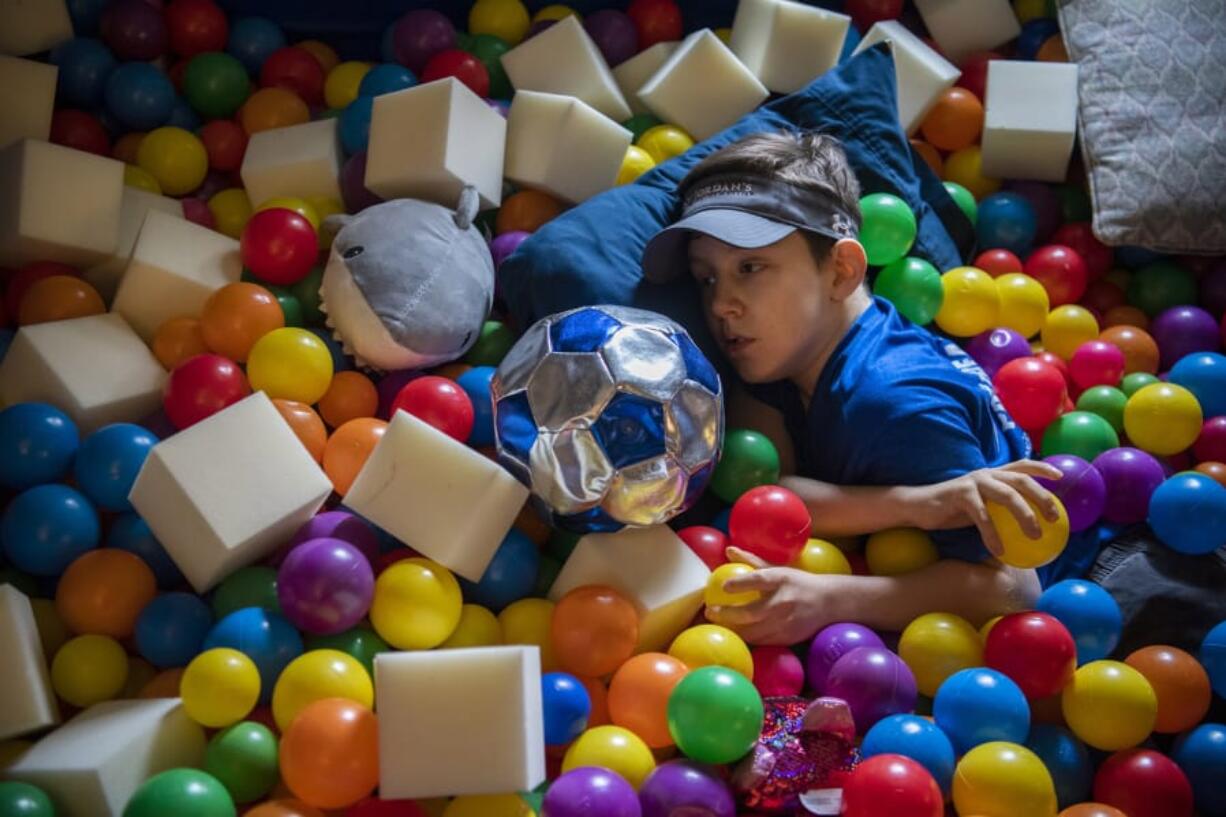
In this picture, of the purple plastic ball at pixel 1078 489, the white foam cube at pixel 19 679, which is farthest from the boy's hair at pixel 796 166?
the white foam cube at pixel 19 679

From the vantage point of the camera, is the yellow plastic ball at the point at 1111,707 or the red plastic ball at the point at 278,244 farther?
the red plastic ball at the point at 278,244

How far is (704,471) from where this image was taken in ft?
4.77

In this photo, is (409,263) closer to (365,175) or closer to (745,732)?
(365,175)

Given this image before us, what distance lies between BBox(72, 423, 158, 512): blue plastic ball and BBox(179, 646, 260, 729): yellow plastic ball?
279mm

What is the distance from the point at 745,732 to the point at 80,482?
81cm

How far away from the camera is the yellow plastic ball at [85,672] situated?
1385 mm

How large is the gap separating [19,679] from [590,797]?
23.4 inches

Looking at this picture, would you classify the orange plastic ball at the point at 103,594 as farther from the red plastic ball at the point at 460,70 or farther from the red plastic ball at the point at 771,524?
the red plastic ball at the point at 460,70

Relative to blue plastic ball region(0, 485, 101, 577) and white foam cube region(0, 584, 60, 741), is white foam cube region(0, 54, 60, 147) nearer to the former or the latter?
blue plastic ball region(0, 485, 101, 577)

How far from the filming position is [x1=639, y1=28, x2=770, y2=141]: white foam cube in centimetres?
199

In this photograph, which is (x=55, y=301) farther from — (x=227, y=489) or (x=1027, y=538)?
(x=1027, y=538)

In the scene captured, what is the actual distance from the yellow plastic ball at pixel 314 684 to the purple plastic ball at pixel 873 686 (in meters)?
0.49

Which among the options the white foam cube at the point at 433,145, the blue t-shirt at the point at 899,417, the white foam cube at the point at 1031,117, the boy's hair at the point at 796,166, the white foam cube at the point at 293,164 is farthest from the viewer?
the white foam cube at the point at 1031,117

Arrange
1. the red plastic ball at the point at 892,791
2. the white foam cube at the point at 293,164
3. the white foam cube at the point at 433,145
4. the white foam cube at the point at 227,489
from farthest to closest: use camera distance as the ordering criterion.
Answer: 1. the white foam cube at the point at 293,164
2. the white foam cube at the point at 433,145
3. the white foam cube at the point at 227,489
4. the red plastic ball at the point at 892,791
